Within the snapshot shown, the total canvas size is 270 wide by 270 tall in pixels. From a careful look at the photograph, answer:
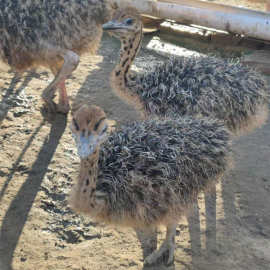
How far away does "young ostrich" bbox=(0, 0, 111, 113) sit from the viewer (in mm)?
4375

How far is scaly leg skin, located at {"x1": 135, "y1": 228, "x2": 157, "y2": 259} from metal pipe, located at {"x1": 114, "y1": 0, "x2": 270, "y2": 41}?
3.66m

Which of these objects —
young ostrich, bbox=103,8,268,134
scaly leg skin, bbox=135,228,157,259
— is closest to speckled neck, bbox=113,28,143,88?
young ostrich, bbox=103,8,268,134

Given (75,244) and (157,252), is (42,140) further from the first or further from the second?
(157,252)

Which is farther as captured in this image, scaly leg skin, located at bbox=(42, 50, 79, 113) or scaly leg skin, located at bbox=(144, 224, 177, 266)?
scaly leg skin, located at bbox=(42, 50, 79, 113)

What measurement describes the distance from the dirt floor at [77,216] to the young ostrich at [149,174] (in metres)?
0.49

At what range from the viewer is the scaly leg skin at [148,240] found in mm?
3518

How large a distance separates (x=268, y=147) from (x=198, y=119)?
155 cm

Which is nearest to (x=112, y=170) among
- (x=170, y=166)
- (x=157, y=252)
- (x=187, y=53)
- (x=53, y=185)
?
(x=170, y=166)

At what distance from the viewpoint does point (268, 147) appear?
15.4 ft

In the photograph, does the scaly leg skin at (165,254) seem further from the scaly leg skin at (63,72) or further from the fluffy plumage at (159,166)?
the scaly leg skin at (63,72)

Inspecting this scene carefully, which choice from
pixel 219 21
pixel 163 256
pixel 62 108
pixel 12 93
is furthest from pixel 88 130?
pixel 219 21

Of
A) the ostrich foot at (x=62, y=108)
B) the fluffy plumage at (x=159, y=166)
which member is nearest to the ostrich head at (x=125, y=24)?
the fluffy plumage at (x=159, y=166)

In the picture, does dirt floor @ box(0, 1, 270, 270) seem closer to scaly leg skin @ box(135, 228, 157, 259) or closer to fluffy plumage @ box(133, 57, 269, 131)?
scaly leg skin @ box(135, 228, 157, 259)

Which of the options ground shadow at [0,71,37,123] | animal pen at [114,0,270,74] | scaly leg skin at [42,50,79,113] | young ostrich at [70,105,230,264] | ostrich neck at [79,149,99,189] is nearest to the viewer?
ostrich neck at [79,149,99,189]
